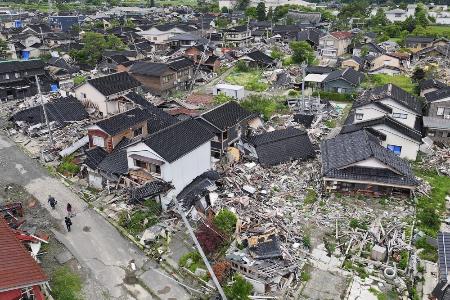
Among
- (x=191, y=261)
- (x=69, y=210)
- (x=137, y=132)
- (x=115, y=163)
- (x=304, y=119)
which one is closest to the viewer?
(x=191, y=261)

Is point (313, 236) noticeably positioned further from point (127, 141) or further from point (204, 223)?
point (127, 141)

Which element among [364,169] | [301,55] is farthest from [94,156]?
[301,55]

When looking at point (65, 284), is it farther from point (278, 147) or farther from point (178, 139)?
point (278, 147)

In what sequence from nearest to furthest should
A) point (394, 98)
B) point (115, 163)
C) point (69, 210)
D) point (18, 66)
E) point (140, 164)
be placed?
point (69, 210) < point (140, 164) < point (115, 163) < point (394, 98) < point (18, 66)

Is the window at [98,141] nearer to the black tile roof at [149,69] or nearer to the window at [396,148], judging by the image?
the black tile roof at [149,69]

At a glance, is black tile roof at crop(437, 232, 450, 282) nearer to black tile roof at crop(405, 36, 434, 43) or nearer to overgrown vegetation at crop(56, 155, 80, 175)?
overgrown vegetation at crop(56, 155, 80, 175)

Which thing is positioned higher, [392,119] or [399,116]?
[392,119]
